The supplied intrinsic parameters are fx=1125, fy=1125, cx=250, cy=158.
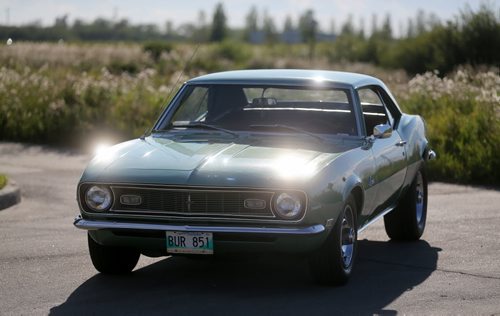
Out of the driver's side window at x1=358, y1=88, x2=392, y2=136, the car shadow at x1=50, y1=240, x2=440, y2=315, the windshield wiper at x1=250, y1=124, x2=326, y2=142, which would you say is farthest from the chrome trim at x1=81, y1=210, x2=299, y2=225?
the driver's side window at x1=358, y1=88, x2=392, y2=136

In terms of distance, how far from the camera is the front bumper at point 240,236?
729 cm

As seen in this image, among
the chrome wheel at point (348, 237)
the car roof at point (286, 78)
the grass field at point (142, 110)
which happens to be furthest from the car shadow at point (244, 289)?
the grass field at point (142, 110)

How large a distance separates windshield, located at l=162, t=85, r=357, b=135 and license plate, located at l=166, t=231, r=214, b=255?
1582 mm

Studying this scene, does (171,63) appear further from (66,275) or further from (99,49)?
(66,275)

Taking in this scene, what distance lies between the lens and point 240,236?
288 inches

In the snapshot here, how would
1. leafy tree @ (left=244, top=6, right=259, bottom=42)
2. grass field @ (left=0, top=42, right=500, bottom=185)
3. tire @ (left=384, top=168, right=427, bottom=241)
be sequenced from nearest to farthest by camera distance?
tire @ (left=384, top=168, right=427, bottom=241)
grass field @ (left=0, top=42, right=500, bottom=185)
leafy tree @ (left=244, top=6, right=259, bottom=42)

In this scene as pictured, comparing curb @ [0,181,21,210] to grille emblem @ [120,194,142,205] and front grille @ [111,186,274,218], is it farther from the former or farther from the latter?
front grille @ [111,186,274,218]

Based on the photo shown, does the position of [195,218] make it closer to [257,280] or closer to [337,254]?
[257,280]

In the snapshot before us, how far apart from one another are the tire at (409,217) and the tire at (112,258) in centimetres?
270

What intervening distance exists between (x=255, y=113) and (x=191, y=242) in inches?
73.0

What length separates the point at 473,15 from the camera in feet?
109

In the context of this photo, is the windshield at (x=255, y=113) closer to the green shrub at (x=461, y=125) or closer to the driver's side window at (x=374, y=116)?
the driver's side window at (x=374, y=116)

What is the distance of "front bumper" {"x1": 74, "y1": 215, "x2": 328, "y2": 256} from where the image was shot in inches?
287

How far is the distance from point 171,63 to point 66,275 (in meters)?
36.6
